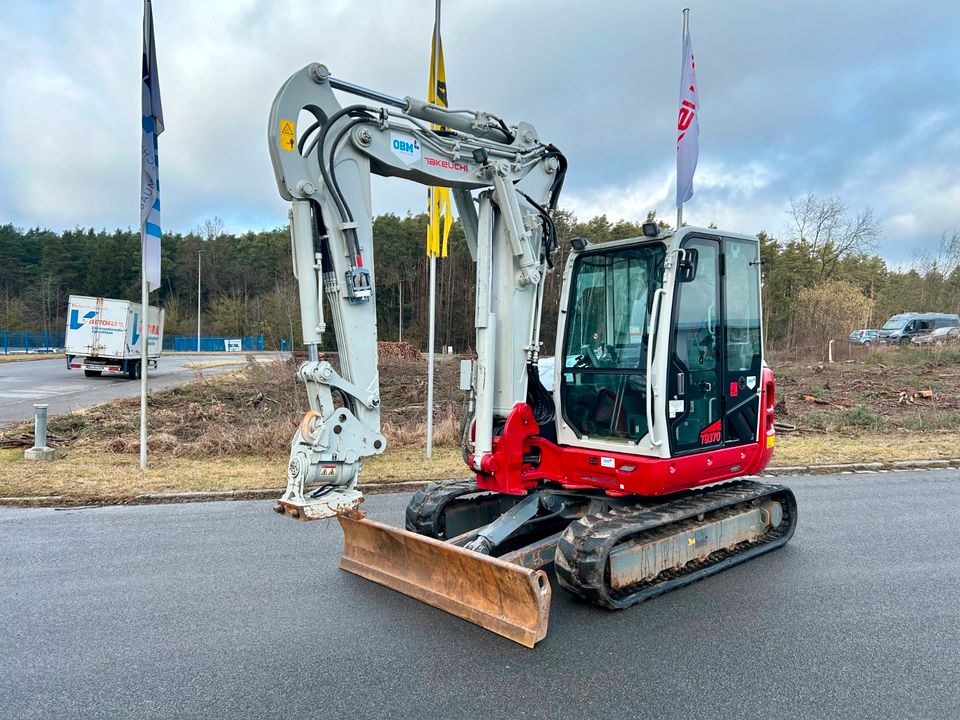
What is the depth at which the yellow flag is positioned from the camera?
9055 mm

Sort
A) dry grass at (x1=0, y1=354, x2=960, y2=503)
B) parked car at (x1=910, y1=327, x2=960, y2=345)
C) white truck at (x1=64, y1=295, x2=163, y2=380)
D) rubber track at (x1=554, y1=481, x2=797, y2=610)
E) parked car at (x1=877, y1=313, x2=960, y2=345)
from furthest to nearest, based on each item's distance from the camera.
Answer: parked car at (x1=877, y1=313, x2=960, y2=345) → parked car at (x1=910, y1=327, x2=960, y2=345) → white truck at (x1=64, y1=295, x2=163, y2=380) → dry grass at (x1=0, y1=354, x2=960, y2=503) → rubber track at (x1=554, y1=481, x2=797, y2=610)

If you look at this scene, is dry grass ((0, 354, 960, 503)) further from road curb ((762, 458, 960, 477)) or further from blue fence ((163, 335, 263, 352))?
blue fence ((163, 335, 263, 352))

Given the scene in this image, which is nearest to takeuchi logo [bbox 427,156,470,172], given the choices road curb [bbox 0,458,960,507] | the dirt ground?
road curb [bbox 0,458,960,507]

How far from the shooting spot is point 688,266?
16.8 feet

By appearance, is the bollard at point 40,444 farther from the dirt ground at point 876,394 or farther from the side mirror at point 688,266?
the dirt ground at point 876,394

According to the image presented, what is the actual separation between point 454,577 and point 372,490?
4.25 m

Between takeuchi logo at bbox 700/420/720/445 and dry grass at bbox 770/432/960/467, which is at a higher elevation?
takeuchi logo at bbox 700/420/720/445

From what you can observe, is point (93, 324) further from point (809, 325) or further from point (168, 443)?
point (809, 325)

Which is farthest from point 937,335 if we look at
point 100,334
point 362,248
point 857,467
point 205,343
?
point 205,343

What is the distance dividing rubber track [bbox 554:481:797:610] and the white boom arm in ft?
3.42

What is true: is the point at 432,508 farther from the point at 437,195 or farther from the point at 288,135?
the point at 437,195

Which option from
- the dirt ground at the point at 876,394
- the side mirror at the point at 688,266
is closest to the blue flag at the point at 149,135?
the side mirror at the point at 688,266

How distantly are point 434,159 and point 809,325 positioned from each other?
3386 cm

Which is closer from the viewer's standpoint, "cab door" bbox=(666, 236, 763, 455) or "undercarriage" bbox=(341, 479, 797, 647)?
"undercarriage" bbox=(341, 479, 797, 647)
